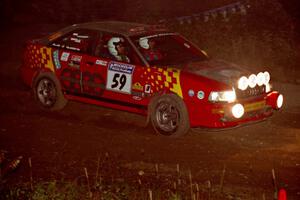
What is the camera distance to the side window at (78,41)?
11977 mm

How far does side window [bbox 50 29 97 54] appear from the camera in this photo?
472 inches

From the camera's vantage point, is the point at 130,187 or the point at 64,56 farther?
the point at 64,56

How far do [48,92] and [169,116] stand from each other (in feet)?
8.10

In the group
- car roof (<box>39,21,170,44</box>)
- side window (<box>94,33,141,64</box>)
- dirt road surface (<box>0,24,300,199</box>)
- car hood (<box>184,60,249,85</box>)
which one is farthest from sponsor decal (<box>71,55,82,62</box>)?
car hood (<box>184,60,249,85</box>)

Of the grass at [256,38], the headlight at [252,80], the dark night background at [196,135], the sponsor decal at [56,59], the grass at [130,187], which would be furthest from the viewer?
the grass at [256,38]

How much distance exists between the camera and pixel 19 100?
13555mm

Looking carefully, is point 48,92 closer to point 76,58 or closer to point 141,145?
point 76,58

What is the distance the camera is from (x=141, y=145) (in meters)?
10.7

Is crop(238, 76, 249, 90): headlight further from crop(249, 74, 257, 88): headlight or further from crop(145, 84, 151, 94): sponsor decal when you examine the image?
crop(145, 84, 151, 94): sponsor decal

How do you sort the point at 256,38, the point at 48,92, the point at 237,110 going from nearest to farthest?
1. the point at 237,110
2. the point at 48,92
3. the point at 256,38

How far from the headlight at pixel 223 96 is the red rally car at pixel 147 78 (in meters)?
0.01

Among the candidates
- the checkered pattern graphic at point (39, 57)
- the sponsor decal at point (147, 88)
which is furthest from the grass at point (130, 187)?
the checkered pattern graphic at point (39, 57)

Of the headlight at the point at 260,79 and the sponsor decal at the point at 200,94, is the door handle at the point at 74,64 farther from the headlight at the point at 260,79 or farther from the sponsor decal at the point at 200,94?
the headlight at the point at 260,79

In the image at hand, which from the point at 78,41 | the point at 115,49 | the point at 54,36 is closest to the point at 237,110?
the point at 115,49
